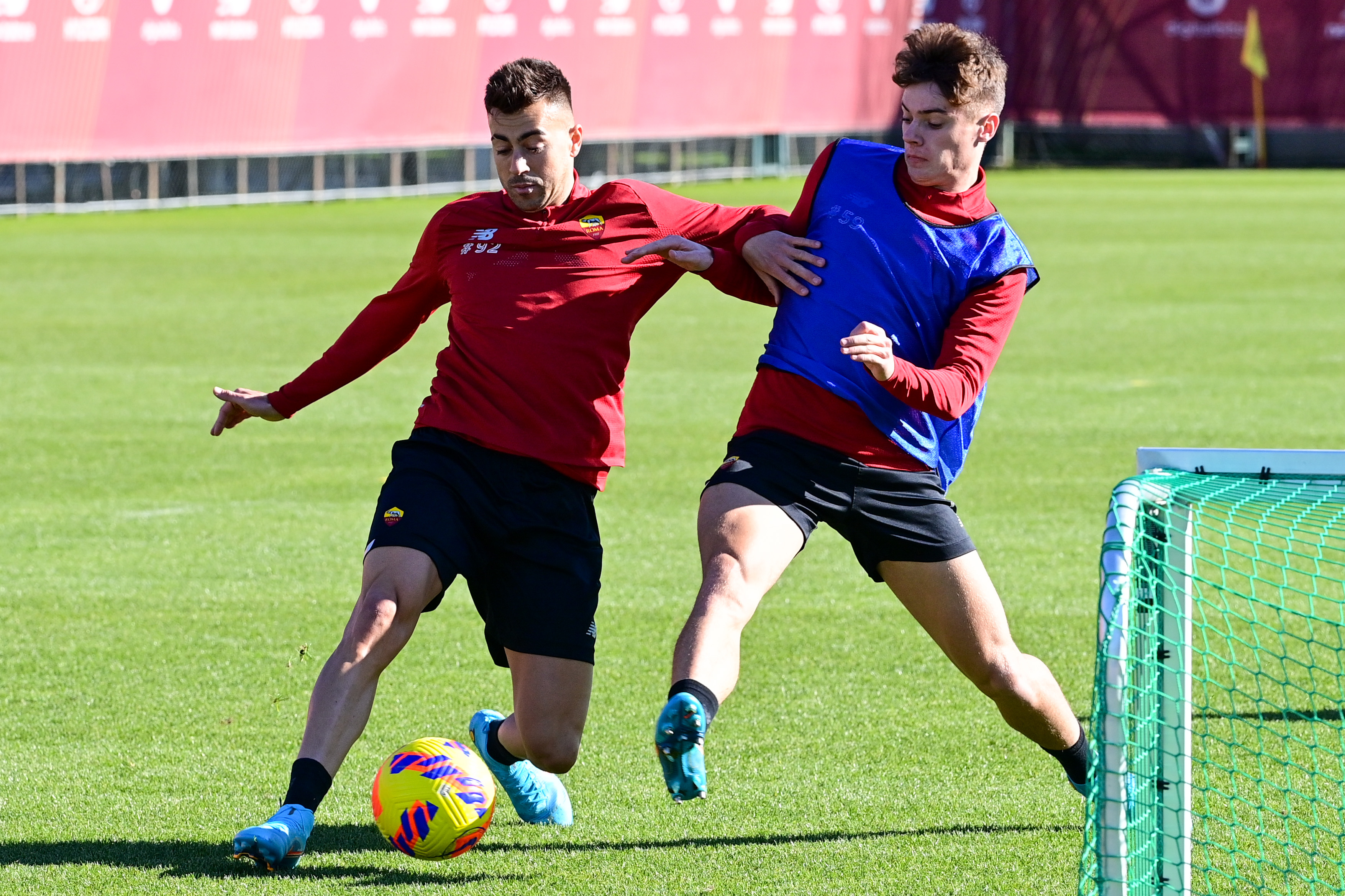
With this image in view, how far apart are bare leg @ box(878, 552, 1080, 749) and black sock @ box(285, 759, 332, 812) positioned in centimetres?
151

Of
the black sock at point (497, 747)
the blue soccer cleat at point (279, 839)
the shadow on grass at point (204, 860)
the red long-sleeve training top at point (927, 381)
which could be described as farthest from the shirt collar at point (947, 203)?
the blue soccer cleat at point (279, 839)

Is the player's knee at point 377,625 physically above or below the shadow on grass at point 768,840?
above

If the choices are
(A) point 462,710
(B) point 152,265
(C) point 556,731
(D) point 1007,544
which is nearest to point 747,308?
(B) point 152,265

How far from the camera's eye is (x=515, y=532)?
4.99m

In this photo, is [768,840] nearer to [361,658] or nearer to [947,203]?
[361,658]

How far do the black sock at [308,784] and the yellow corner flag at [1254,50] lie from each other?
126 feet

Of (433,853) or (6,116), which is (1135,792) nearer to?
(433,853)

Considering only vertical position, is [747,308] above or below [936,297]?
below

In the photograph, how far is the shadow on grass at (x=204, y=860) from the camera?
4.73 metres

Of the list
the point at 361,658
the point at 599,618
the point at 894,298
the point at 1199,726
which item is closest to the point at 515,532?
the point at 361,658

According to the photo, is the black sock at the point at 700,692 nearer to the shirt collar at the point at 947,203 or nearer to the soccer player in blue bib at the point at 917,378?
the soccer player in blue bib at the point at 917,378

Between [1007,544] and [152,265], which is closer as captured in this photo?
[1007,544]

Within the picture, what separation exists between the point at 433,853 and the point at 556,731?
0.48 metres

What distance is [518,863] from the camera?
4902mm
